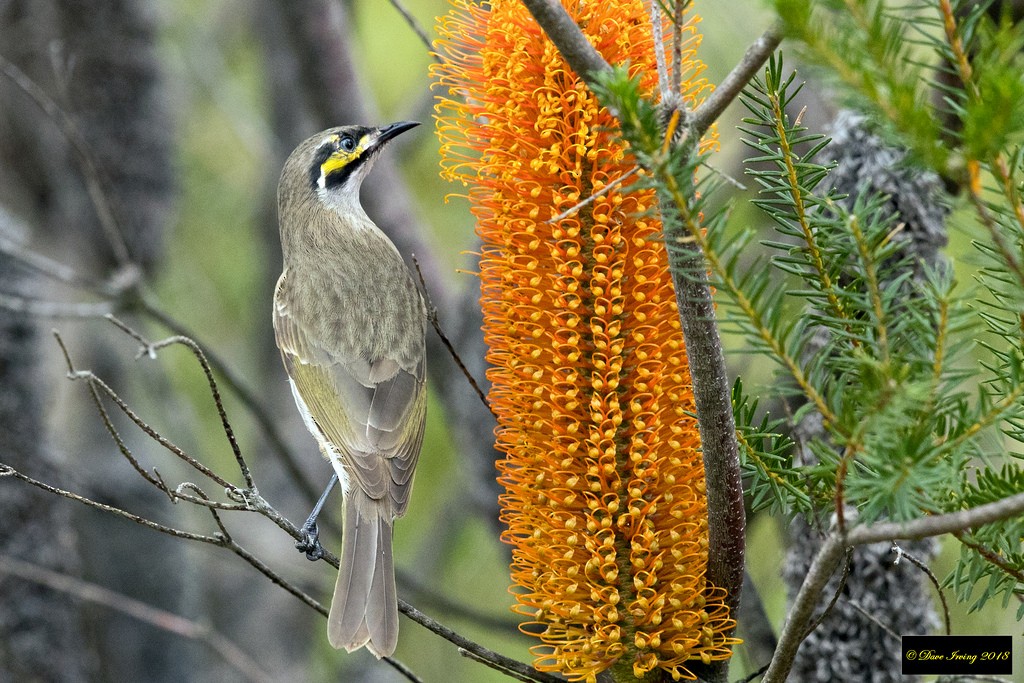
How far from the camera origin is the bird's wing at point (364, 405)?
2.73 m

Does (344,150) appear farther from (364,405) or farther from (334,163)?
(364,405)

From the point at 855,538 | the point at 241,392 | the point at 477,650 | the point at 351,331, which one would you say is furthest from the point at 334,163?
the point at 855,538

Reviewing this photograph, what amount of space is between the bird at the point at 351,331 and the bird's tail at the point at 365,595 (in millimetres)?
21

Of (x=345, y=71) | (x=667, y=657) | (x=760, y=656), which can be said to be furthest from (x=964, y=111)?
(x=345, y=71)

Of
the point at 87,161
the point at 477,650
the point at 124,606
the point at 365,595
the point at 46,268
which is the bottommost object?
the point at 124,606

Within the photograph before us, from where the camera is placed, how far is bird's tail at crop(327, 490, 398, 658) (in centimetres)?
219

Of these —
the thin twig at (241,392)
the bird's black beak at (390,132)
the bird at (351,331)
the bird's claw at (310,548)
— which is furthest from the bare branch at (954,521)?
the thin twig at (241,392)

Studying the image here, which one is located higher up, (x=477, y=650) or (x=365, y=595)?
(x=477, y=650)

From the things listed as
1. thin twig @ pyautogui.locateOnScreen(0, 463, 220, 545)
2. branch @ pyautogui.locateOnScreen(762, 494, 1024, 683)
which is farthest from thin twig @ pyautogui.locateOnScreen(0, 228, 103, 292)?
branch @ pyautogui.locateOnScreen(762, 494, 1024, 683)

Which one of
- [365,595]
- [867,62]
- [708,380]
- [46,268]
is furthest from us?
[46,268]

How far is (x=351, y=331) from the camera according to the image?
116 inches

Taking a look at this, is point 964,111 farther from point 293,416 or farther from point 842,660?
point 293,416

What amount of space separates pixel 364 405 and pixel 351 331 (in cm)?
21

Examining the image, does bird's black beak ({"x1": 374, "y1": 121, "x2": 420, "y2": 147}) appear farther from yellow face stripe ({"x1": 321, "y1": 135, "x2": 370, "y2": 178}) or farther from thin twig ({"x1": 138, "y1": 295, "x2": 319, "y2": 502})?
thin twig ({"x1": 138, "y1": 295, "x2": 319, "y2": 502})
